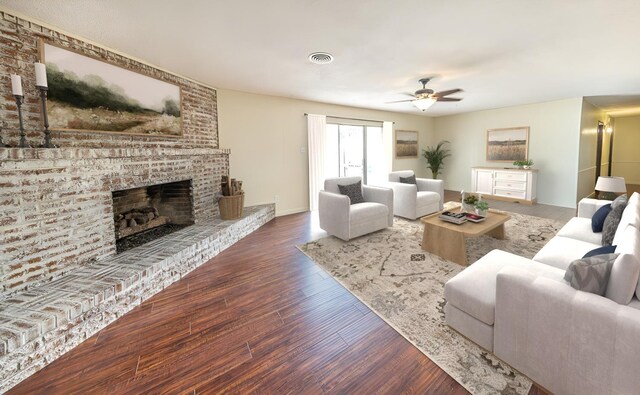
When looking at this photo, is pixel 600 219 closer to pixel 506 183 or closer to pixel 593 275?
pixel 593 275

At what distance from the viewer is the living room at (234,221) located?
161cm

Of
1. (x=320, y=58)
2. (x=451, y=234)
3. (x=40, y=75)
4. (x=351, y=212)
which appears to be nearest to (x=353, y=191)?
(x=351, y=212)

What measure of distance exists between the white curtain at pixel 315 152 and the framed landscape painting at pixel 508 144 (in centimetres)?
452

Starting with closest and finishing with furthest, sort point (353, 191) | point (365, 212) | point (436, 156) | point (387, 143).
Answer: point (365, 212) < point (353, 191) < point (387, 143) < point (436, 156)

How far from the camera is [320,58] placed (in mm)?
3033

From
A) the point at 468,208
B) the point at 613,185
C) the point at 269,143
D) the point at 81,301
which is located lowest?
the point at 81,301

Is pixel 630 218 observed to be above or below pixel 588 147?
below

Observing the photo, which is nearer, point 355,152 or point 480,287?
point 480,287

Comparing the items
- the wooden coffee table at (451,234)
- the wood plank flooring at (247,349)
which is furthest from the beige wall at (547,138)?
the wood plank flooring at (247,349)

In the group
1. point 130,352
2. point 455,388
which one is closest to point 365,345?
point 455,388

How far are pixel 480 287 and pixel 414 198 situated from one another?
3.05 metres

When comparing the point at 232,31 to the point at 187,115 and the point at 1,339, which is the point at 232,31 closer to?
the point at 187,115

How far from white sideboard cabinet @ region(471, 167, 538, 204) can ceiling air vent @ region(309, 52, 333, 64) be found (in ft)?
17.9

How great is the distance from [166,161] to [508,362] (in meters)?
3.74
